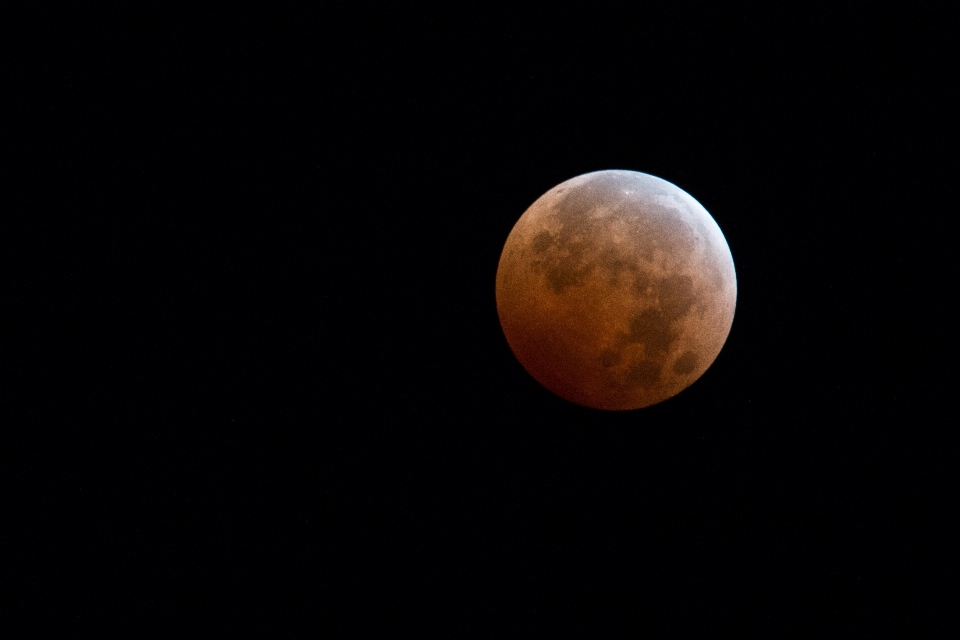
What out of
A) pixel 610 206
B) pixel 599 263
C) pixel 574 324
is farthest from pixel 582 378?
pixel 610 206

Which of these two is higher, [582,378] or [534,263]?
[534,263]

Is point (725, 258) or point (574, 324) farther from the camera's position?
point (725, 258)

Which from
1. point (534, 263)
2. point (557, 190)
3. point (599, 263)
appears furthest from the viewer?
point (557, 190)

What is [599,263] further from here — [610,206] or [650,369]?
[650,369]

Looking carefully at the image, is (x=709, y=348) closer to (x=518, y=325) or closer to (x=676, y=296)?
(x=676, y=296)

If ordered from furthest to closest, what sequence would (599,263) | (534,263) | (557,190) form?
(557,190) < (534,263) < (599,263)

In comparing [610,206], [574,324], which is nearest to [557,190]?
[610,206]

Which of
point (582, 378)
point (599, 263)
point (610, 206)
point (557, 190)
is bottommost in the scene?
point (582, 378)
